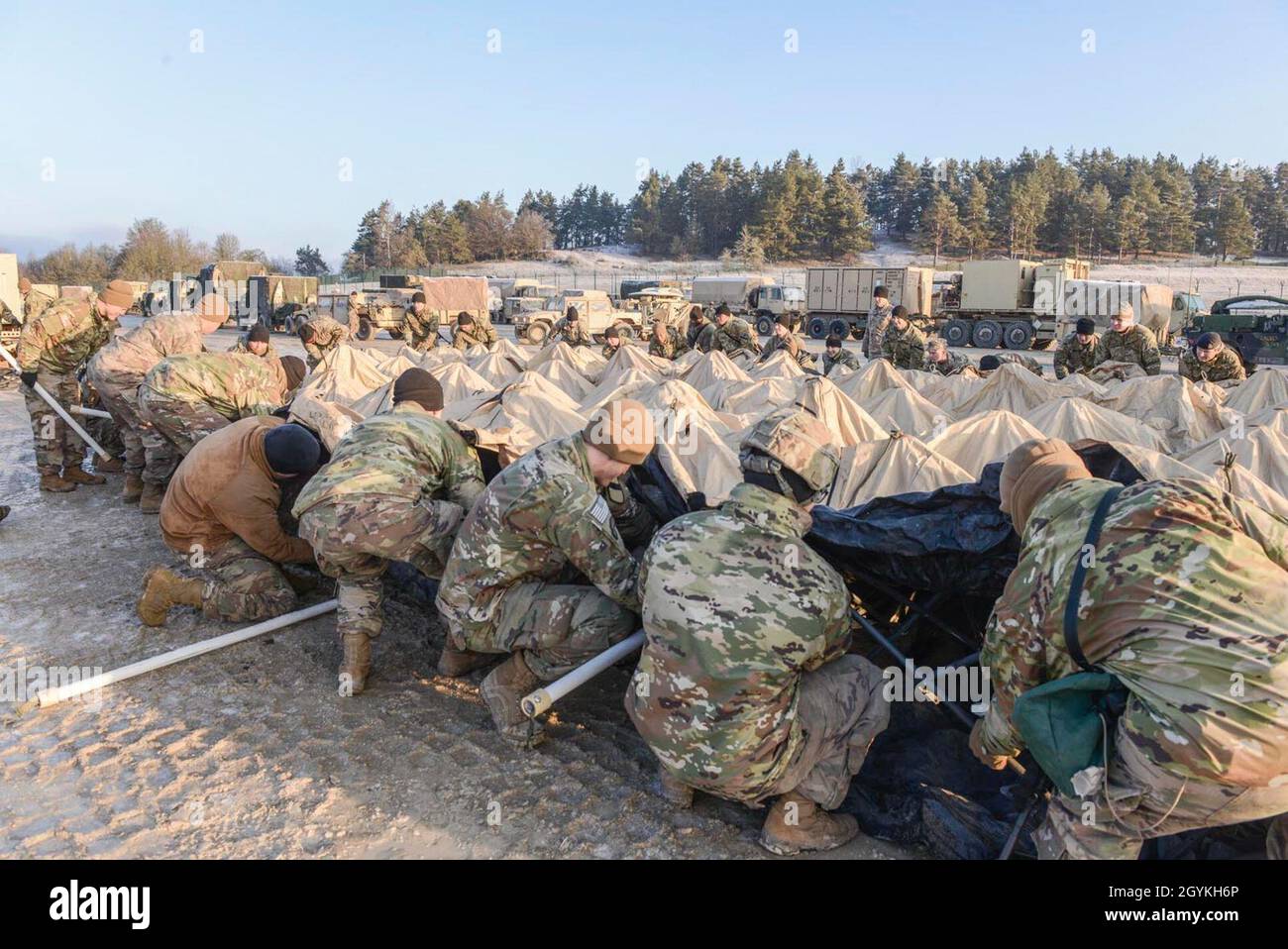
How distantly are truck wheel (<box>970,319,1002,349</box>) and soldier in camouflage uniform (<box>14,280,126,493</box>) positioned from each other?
25.7 m

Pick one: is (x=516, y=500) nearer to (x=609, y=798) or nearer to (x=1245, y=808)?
(x=609, y=798)

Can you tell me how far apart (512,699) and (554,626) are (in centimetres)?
39

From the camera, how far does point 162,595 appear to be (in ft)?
16.6

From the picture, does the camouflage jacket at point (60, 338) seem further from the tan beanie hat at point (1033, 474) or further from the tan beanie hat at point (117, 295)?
the tan beanie hat at point (1033, 474)

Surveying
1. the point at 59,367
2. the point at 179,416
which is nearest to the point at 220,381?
the point at 179,416

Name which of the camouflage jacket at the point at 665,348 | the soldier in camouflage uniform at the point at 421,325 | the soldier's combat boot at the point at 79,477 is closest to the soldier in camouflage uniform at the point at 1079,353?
the camouflage jacket at the point at 665,348

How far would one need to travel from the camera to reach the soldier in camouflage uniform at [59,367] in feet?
27.5

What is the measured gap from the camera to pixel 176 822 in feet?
10.7

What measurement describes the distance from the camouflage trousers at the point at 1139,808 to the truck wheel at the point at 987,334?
28.3m

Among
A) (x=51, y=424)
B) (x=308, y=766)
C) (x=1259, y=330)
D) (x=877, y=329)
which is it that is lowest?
(x=308, y=766)

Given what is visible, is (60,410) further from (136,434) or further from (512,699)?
(512,699)

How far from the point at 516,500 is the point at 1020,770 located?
7.35 ft

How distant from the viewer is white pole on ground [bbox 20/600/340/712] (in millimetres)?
4168

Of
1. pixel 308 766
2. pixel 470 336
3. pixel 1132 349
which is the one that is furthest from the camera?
pixel 470 336
